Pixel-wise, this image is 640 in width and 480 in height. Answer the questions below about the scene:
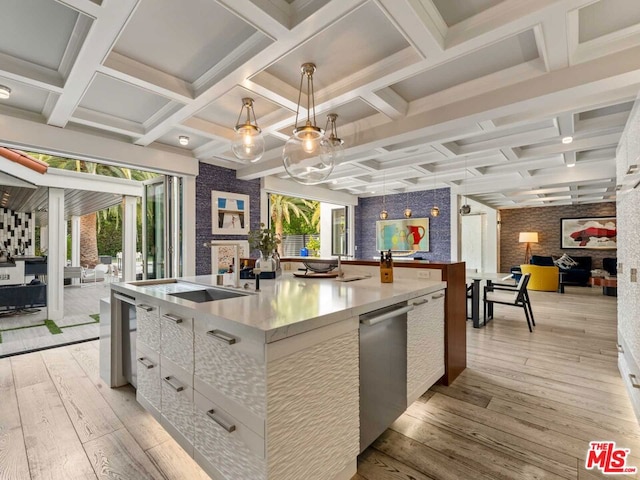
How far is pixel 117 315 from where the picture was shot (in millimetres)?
2469

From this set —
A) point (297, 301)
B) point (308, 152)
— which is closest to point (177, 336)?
point (297, 301)

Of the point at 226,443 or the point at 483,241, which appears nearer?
the point at 226,443

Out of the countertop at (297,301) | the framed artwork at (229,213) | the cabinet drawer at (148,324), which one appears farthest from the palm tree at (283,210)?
the cabinet drawer at (148,324)

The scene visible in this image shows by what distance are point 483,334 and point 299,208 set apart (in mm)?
8838

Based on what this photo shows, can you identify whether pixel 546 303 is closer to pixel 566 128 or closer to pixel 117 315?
pixel 566 128

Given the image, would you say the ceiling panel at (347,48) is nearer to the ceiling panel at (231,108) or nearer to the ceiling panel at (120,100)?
the ceiling panel at (231,108)

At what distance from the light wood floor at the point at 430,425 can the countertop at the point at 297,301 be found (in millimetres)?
839

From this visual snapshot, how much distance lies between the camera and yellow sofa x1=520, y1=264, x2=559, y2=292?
25.6 ft

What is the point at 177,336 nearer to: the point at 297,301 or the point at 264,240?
the point at 297,301

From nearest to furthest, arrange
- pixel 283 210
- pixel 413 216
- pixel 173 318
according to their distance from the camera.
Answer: pixel 173 318, pixel 413 216, pixel 283 210

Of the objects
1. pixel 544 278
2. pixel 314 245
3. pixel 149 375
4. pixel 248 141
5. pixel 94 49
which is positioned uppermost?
pixel 94 49

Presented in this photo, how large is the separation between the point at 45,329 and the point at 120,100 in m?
3.43

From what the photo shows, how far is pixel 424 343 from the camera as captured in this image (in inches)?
85.7

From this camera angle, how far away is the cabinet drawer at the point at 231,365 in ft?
3.82
